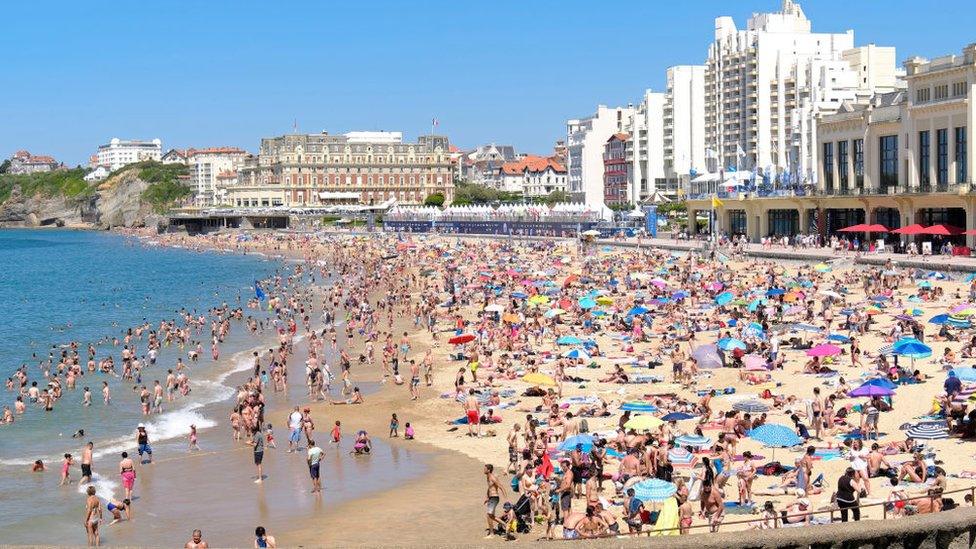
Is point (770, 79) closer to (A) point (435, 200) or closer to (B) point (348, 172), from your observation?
(A) point (435, 200)

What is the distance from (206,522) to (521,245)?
219 feet

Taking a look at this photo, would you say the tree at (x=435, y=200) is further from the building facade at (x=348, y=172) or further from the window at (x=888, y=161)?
the window at (x=888, y=161)

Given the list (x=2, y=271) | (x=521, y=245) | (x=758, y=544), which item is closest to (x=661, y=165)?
(x=521, y=245)

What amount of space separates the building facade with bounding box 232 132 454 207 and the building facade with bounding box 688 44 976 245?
97982 millimetres

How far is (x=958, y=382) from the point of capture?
771 inches

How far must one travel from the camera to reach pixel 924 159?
52594 mm

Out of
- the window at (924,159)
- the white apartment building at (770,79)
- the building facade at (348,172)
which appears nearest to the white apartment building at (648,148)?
the white apartment building at (770,79)

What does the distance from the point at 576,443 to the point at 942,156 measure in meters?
39.0

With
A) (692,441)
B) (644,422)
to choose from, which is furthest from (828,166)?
(692,441)

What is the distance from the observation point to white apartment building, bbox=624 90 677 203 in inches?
4875

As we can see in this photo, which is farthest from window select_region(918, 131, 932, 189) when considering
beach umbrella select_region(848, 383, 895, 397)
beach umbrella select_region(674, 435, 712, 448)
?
beach umbrella select_region(674, 435, 712, 448)

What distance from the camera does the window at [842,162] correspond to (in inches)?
2330

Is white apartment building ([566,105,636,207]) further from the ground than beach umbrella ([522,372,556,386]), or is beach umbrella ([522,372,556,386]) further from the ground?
white apartment building ([566,105,636,207])

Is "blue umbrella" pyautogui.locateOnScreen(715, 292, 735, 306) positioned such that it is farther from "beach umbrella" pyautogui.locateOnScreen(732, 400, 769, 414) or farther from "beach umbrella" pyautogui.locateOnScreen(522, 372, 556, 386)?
"beach umbrella" pyautogui.locateOnScreen(732, 400, 769, 414)
